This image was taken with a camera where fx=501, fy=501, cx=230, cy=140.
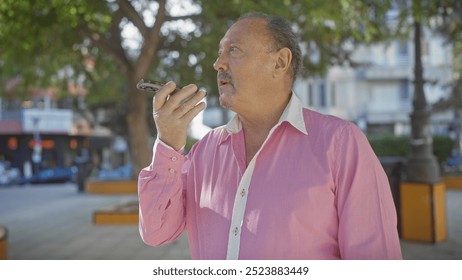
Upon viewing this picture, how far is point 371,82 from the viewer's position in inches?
1094

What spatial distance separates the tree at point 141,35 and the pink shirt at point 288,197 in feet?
15.6

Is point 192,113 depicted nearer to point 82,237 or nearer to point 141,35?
point 82,237

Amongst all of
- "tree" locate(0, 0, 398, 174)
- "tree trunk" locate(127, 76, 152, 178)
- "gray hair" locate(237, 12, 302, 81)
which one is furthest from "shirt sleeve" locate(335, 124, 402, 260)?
"tree trunk" locate(127, 76, 152, 178)

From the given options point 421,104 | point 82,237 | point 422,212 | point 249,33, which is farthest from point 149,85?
point 421,104

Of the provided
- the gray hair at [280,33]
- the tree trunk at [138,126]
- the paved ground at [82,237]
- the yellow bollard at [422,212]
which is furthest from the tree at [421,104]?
the gray hair at [280,33]

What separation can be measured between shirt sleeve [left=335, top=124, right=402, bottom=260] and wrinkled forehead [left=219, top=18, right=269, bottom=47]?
410mm

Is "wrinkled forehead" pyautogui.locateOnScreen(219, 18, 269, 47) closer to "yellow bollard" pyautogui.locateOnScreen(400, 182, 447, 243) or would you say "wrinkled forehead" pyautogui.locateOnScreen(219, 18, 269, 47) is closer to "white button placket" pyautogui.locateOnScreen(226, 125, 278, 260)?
"white button placket" pyautogui.locateOnScreen(226, 125, 278, 260)

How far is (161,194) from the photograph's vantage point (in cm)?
157

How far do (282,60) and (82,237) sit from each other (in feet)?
21.9

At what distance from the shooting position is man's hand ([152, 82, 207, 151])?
4.74ft

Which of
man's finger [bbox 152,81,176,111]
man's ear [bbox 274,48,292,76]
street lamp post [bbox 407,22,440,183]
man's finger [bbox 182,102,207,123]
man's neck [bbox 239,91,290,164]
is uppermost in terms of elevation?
man's ear [bbox 274,48,292,76]

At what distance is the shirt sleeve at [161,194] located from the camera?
60.5 inches
